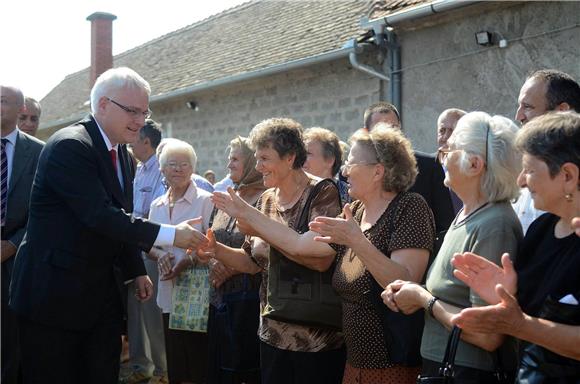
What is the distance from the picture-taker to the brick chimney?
24.5 meters

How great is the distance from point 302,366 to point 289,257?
0.60 m

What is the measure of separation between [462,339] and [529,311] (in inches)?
14.2

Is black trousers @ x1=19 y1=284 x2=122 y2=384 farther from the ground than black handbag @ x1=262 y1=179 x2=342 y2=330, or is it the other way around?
black handbag @ x1=262 y1=179 x2=342 y2=330

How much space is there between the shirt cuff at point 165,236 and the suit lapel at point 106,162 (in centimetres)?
30

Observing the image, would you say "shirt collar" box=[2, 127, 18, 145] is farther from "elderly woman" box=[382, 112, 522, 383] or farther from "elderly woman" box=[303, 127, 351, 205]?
"elderly woman" box=[382, 112, 522, 383]

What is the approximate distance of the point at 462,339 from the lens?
2820 millimetres

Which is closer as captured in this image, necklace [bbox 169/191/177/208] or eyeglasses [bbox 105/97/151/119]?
eyeglasses [bbox 105/97/151/119]

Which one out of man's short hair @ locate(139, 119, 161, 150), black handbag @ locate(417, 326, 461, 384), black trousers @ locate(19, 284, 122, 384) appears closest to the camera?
black handbag @ locate(417, 326, 461, 384)

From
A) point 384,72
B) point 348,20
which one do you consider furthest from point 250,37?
point 384,72

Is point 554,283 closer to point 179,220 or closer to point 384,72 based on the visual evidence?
point 179,220

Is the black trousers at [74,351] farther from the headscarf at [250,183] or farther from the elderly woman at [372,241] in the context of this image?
the headscarf at [250,183]

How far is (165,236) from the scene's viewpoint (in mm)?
4082

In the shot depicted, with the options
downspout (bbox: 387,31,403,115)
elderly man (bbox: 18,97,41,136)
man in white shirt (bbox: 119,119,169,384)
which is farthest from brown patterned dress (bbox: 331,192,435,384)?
downspout (bbox: 387,31,403,115)

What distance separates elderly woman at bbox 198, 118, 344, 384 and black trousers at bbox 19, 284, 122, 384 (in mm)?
758
